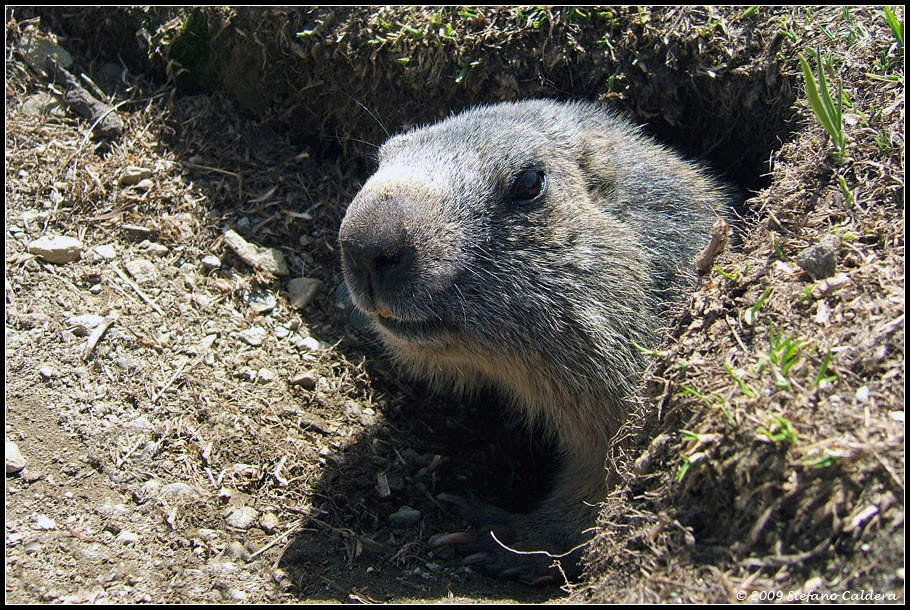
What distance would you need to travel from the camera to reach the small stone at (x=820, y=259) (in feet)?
9.87

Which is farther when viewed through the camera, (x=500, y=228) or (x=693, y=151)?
(x=693, y=151)

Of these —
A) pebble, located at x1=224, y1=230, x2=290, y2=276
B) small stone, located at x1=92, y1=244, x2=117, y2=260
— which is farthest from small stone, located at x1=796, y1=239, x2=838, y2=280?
small stone, located at x1=92, y1=244, x2=117, y2=260

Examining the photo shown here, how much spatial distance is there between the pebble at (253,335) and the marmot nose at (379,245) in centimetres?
149

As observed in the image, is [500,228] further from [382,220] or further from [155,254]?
[155,254]

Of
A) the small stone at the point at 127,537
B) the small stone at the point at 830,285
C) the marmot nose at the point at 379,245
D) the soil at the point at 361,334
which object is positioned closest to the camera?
the soil at the point at 361,334

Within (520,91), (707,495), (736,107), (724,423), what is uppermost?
(736,107)

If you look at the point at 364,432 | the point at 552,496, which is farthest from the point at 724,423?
the point at 364,432

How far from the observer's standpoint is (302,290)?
521 centimetres

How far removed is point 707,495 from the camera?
8.79 ft

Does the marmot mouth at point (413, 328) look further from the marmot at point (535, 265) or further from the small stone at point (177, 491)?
the small stone at point (177, 491)

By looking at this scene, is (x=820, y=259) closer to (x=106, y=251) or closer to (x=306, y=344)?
(x=306, y=344)

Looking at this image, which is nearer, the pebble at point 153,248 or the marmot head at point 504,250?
the marmot head at point 504,250

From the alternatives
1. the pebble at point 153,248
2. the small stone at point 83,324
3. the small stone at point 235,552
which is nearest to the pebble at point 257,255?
the pebble at point 153,248

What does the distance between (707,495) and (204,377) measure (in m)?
2.99
